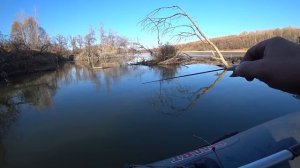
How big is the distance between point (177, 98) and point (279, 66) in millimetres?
11156

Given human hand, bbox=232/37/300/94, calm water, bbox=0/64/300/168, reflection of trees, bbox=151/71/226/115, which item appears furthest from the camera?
reflection of trees, bbox=151/71/226/115

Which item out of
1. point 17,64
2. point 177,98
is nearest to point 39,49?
point 17,64

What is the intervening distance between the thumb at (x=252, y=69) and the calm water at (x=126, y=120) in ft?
17.7

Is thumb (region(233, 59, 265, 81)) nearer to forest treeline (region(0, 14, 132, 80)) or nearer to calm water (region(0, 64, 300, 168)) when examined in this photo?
calm water (region(0, 64, 300, 168))

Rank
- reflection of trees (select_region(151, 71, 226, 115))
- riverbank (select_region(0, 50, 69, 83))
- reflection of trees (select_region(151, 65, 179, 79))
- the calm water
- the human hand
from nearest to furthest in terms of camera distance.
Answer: the human hand
the calm water
reflection of trees (select_region(151, 71, 226, 115))
reflection of trees (select_region(151, 65, 179, 79))
riverbank (select_region(0, 50, 69, 83))

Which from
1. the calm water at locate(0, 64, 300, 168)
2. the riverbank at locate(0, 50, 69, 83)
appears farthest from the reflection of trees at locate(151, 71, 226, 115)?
the riverbank at locate(0, 50, 69, 83)

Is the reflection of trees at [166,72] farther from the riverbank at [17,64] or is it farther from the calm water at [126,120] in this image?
the riverbank at [17,64]

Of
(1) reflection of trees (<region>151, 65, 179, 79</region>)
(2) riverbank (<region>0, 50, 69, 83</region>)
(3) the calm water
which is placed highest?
(2) riverbank (<region>0, 50, 69, 83</region>)

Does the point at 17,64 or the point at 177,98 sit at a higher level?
the point at 17,64

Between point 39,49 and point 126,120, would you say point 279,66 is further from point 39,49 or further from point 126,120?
point 39,49

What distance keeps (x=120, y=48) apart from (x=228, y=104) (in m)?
32.6

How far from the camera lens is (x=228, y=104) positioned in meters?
10.2

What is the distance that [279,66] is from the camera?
2.52 feet

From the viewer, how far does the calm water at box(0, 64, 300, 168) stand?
6.61 metres
